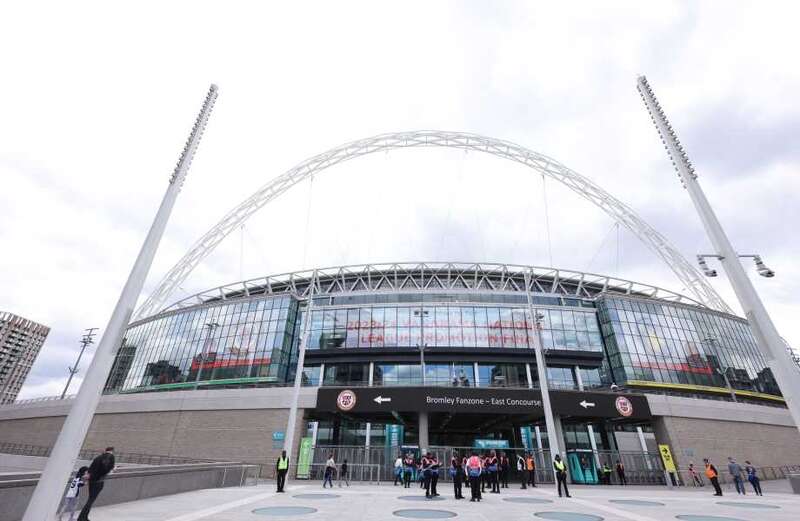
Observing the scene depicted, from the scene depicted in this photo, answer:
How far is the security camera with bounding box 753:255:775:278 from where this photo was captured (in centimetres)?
1108

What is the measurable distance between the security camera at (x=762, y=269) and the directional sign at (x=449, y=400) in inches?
845

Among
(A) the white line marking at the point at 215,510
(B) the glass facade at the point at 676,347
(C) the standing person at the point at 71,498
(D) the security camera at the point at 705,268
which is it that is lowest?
(A) the white line marking at the point at 215,510

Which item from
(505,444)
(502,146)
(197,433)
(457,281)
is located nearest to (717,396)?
(505,444)

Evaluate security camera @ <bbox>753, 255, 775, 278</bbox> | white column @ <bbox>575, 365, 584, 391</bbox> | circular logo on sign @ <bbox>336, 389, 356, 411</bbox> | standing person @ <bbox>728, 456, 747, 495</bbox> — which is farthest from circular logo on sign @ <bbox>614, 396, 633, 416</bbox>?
security camera @ <bbox>753, 255, 775, 278</bbox>

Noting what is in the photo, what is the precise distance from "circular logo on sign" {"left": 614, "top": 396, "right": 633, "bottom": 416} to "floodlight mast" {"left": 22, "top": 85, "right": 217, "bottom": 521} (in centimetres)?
3571

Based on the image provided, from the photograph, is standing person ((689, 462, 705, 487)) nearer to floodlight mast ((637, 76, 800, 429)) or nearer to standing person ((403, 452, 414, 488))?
standing person ((403, 452, 414, 488))

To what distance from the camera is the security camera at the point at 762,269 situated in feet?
36.3

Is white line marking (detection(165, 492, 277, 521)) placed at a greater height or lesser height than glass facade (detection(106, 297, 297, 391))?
lesser

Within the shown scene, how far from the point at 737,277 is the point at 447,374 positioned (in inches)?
1580

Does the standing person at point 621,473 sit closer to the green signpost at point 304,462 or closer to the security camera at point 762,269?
the security camera at point 762,269

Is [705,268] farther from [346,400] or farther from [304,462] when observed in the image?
[304,462]

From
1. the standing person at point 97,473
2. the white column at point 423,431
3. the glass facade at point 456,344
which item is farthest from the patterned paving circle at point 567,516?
the glass facade at point 456,344

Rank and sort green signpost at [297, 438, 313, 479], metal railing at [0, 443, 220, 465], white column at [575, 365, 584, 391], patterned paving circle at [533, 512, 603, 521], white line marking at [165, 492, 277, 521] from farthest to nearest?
white column at [575, 365, 584, 391]
metal railing at [0, 443, 220, 465]
green signpost at [297, 438, 313, 479]
patterned paving circle at [533, 512, 603, 521]
white line marking at [165, 492, 277, 521]

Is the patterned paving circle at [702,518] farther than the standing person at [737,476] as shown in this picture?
No
